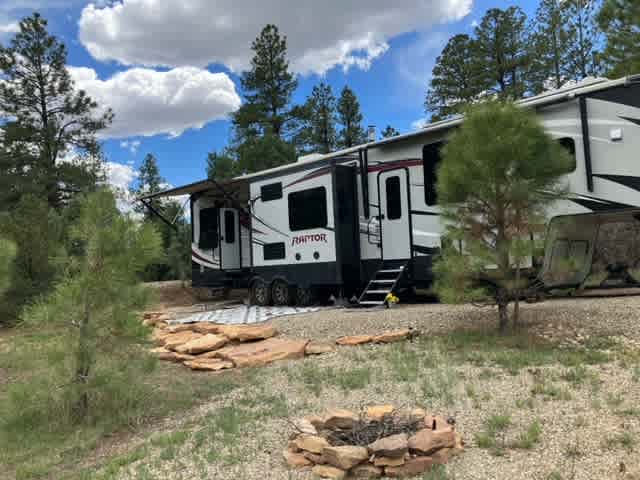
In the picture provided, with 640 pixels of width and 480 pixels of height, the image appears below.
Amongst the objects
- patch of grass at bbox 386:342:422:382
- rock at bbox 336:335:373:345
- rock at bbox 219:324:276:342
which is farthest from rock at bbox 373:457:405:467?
rock at bbox 219:324:276:342

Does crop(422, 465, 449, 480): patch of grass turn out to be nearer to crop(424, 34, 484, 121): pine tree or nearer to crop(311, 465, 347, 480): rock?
crop(311, 465, 347, 480): rock

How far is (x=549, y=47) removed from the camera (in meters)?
19.0

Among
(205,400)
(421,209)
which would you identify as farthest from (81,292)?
(421,209)

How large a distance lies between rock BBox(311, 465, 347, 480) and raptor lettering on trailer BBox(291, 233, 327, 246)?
6615 millimetres

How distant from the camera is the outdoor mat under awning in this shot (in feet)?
28.2

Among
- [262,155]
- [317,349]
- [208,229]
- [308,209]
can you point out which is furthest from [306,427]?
[262,155]

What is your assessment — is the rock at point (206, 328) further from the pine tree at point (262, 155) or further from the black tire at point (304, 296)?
the pine tree at point (262, 155)

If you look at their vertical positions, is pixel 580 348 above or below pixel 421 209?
below

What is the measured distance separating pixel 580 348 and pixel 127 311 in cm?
395

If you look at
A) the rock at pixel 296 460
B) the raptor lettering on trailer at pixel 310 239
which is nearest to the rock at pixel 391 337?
the rock at pixel 296 460

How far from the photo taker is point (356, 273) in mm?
9445

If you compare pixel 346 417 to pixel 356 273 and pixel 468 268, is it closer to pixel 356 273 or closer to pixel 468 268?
pixel 468 268

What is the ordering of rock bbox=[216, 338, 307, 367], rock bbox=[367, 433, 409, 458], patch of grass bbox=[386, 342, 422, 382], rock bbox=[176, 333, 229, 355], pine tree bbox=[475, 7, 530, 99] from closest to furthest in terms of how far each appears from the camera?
rock bbox=[367, 433, 409, 458] < patch of grass bbox=[386, 342, 422, 382] < rock bbox=[216, 338, 307, 367] < rock bbox=[176, 333, 229, 355] < pine tree bbox=[475, 7, 530, 99]

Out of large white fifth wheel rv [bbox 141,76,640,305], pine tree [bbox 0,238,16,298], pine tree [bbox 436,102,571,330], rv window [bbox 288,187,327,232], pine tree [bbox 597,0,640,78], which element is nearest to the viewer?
pine tree [bbox 0,238,16,298]
